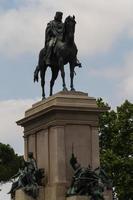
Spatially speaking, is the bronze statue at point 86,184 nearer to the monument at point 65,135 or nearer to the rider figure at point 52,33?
the monument at point 65,135

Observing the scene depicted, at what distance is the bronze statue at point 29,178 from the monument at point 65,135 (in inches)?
7.5

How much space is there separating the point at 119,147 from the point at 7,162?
78.6ft

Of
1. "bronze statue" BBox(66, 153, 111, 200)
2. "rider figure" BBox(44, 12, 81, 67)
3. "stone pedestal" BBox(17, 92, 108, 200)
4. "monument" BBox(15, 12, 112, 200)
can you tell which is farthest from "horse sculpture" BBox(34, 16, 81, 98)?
"bronze statue" BBox(66, 153, 111, 200)

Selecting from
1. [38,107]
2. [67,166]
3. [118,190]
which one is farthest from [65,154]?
[118,190]

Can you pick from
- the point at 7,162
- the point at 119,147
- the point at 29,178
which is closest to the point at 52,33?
the point at 29,178

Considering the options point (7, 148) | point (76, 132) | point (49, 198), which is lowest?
point (49, 198)

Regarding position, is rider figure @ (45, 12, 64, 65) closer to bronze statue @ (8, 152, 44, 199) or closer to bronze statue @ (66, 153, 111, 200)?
bronze statue @ (8, 152, 44, 199)

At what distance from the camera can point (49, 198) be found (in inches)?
1267

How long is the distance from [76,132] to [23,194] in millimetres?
3089

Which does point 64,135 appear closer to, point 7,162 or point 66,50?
point 66,50

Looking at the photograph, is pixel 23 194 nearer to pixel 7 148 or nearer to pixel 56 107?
pixel 56 107

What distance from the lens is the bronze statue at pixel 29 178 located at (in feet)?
104

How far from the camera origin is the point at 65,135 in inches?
1277

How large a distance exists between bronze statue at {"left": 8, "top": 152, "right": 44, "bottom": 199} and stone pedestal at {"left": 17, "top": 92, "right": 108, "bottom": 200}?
40cm
